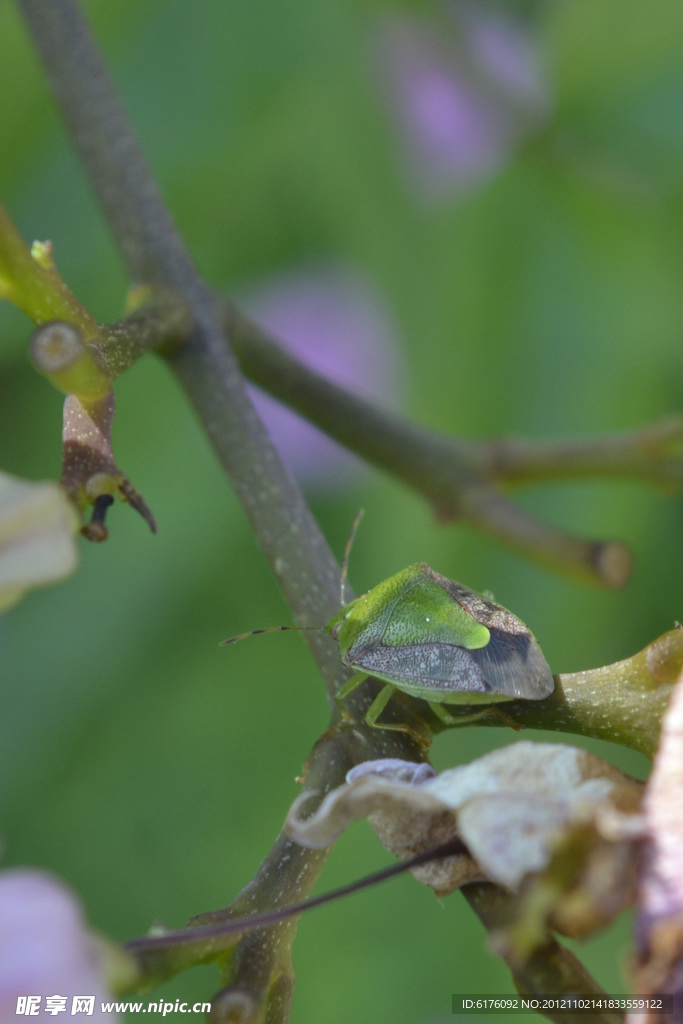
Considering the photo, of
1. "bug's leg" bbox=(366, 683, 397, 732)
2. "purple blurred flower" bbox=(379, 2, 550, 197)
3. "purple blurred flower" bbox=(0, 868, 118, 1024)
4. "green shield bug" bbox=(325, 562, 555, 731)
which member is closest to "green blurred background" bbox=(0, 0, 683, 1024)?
"purple blurred flower" bbox=(379, 2, 550, 197)

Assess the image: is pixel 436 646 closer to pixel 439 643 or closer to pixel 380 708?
pixel 439 643

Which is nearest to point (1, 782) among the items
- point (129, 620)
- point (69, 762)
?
point (69, 762)

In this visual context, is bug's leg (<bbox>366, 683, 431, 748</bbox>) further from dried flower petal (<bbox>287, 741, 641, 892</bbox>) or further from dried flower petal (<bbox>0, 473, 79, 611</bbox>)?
dried flower petal (<bbox>0, 473, 79, 611</bbox>)

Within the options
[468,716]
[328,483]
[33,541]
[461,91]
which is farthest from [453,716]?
[461,91]

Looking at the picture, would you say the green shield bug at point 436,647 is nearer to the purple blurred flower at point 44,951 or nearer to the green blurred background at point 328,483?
the purple blurred flower at point 44,951

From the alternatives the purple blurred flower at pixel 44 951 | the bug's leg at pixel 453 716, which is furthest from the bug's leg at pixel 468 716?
the purple blurred flower at pixel 44 951

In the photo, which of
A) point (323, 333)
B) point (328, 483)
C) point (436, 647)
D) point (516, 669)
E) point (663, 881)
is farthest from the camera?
point (323, 333)

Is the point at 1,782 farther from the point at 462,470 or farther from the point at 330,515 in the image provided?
the point at 462,470
